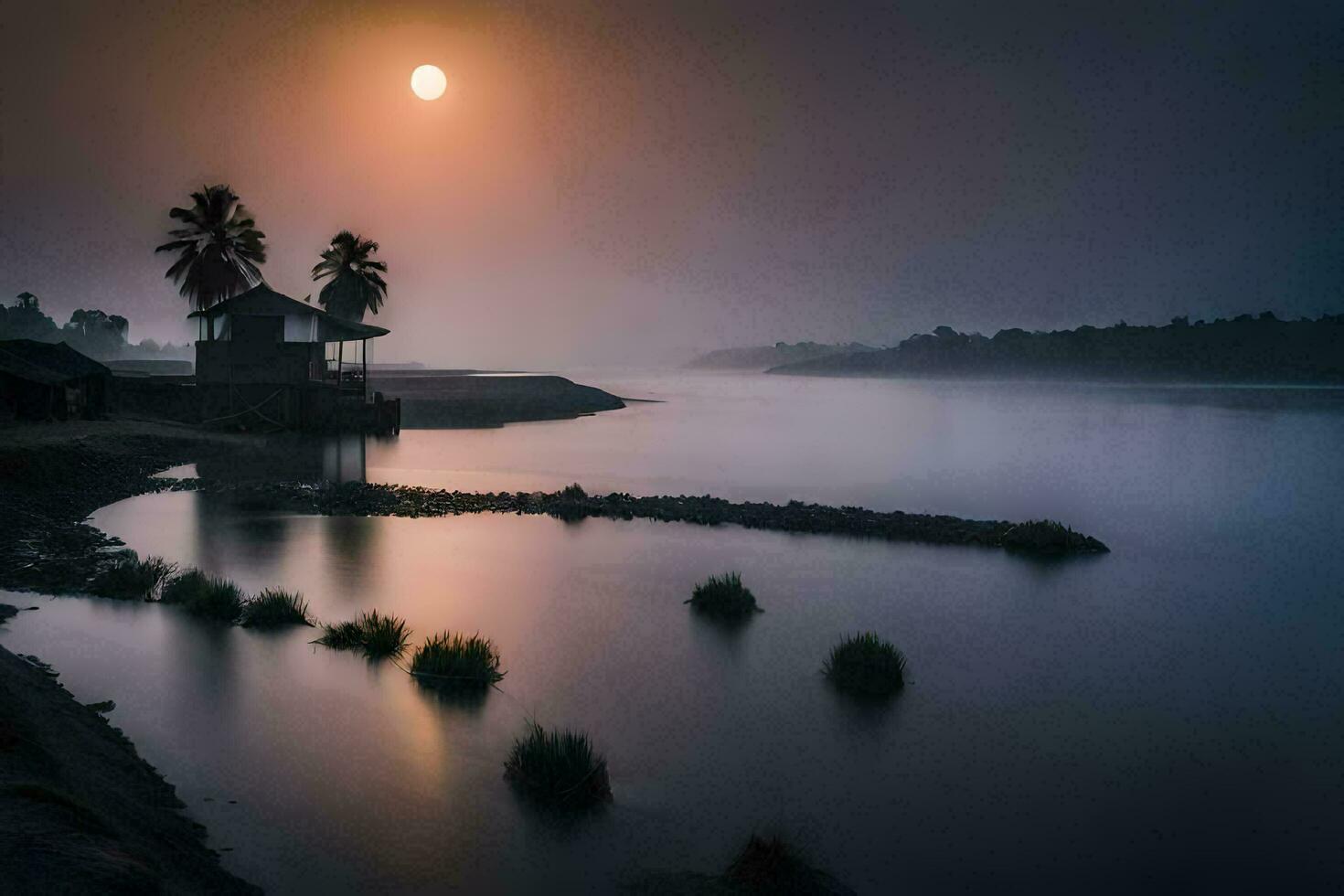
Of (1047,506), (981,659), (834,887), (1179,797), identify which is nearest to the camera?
(834,887)

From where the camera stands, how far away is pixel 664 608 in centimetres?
2003

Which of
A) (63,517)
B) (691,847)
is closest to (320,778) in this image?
(691,847)

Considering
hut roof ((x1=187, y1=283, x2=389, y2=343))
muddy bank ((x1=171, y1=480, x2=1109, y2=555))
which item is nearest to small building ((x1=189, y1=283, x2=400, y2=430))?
hut roof ((x1=187, y1=283, x2=389, y2=343))

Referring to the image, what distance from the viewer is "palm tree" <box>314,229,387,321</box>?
75.4m

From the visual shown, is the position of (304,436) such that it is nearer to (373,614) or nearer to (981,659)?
(373,614)

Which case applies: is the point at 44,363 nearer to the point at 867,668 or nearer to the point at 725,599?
the point at 725,599

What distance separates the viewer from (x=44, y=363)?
39031 mm

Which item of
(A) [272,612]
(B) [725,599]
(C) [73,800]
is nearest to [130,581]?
(A) [272,612]

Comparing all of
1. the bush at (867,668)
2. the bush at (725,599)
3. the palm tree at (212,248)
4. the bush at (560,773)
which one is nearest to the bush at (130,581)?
the bush at (560,773)

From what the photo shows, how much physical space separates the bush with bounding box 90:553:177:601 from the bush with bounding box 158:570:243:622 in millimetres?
297

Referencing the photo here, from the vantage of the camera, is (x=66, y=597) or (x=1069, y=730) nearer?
(x=1069, y=730)

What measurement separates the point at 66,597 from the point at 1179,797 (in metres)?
18.2

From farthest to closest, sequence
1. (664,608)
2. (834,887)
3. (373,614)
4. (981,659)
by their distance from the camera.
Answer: (664,608) → (981,659) → (373,614) → (834,887)

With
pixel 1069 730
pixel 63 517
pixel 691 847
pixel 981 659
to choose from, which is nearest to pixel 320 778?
pixel 691 847
